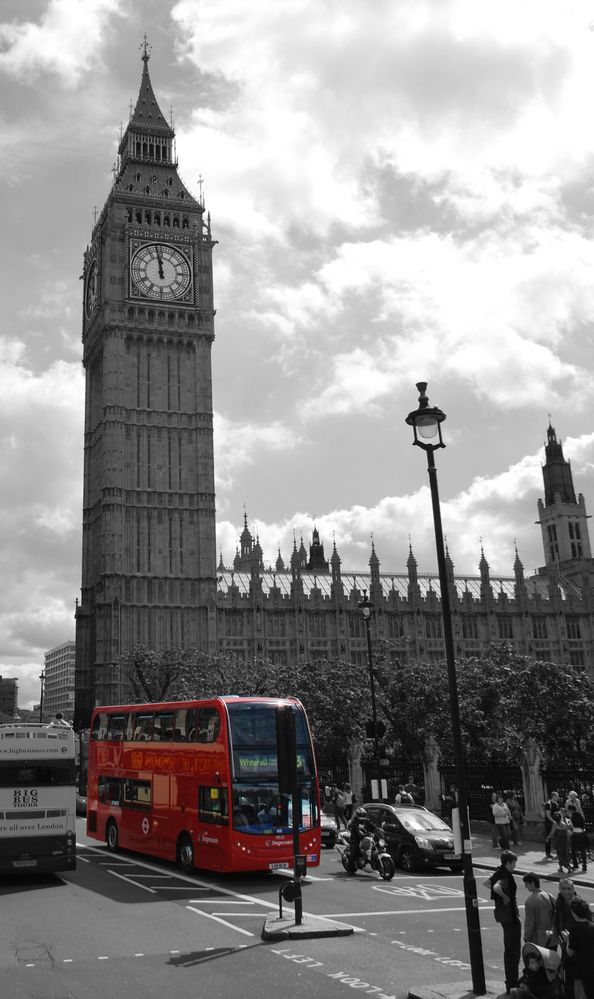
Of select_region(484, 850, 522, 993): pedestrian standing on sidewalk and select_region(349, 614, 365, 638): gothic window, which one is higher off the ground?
select_region(349, 614, 365, 638): gothic window

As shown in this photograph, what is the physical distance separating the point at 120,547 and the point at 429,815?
60.7 m

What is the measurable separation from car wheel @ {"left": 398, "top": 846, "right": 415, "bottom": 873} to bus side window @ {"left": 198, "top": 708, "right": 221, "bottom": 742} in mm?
Result: 6443

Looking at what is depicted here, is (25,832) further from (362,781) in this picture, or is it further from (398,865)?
(362,781)

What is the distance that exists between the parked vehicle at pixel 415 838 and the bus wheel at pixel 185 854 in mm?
5558

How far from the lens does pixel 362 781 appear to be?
4241cm

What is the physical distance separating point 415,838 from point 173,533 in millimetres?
62756

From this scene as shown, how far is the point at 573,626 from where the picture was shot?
98.5m

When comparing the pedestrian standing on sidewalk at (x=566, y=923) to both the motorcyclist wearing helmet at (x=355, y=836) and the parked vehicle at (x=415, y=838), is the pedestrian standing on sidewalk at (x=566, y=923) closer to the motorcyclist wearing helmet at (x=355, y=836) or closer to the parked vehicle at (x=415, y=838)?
the motorcyclist wearing helmet at (x=355, y=836)

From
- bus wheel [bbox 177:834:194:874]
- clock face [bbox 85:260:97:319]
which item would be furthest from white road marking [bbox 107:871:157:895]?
clock face [bbox 85:260:97:319]

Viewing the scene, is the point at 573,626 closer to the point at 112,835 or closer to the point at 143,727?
the point at 112,835

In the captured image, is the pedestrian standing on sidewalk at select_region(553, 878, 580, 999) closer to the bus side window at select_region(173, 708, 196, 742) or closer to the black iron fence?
the bus side window at select_region(173, 708, 196, 742)

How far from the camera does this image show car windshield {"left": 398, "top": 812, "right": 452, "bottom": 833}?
2425cm

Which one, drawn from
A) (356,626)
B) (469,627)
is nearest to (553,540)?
(469,627)

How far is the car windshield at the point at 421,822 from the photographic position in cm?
2425
